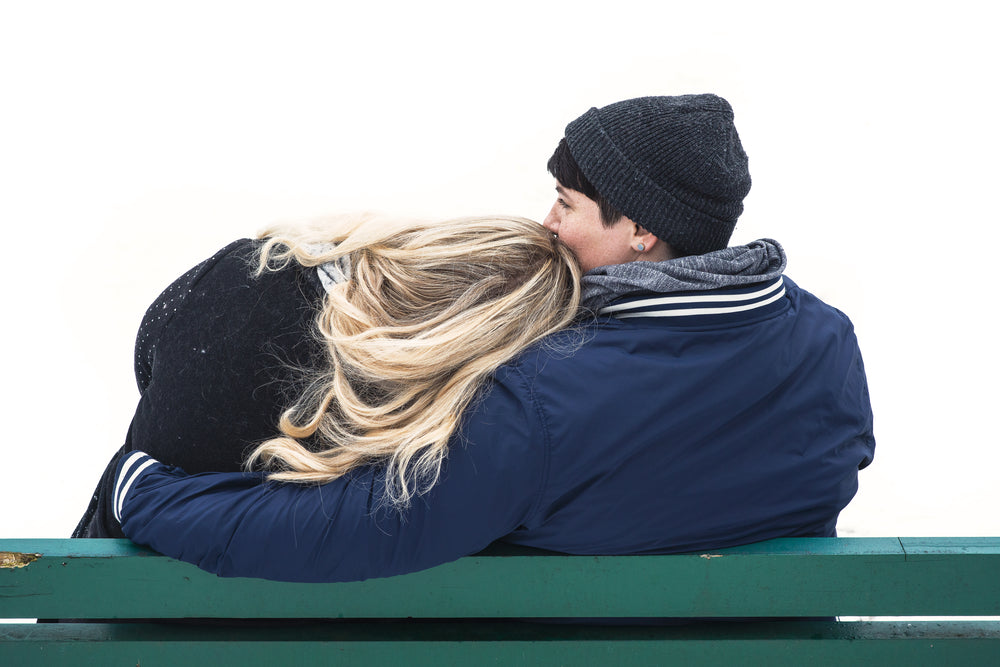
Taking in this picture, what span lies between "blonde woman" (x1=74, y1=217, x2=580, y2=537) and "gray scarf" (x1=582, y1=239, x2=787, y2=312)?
5 centimetres

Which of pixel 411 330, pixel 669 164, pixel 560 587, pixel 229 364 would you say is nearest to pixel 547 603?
pixel 560 587

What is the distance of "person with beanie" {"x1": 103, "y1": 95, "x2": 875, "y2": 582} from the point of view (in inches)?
41.4

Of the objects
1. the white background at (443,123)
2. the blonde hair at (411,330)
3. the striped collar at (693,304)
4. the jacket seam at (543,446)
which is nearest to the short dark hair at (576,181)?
the blonde hair at (411,330)

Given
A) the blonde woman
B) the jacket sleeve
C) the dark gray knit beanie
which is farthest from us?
the dark gray knit beanie

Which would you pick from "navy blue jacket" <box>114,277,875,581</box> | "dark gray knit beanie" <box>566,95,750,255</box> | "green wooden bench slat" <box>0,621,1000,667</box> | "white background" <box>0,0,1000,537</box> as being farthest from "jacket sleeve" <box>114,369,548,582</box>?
"white background" <box>0,0,1000,537</box>

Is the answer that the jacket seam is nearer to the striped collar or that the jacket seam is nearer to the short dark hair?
the striped collar

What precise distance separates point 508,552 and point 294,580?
270 mm

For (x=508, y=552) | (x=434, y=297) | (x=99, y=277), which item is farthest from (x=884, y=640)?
(x=99, y=277)

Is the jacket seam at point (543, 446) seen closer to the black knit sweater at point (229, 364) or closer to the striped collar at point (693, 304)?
the striped collar at point (693, 304)

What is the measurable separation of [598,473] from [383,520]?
270 mm

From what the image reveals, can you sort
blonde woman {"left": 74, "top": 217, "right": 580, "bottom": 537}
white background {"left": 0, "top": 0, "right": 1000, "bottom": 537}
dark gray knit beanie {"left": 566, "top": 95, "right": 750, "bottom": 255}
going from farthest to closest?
white background {"left": 0, "top": 0, "right": 1000, "bottom": 537} → dark gray knit beanie {"left": 566, "top": 95, "right": 750, "bottom": 255} → blonde woman {"left": 74, "top": 217, "right": 580, "bottom": 537}

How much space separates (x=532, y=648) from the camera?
110 centimetres

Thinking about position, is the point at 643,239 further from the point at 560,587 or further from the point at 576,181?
the point at 560,587

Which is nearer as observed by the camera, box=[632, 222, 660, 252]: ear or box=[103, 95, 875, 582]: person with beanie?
box=[103, 95, 875, 582]: person with beanie
